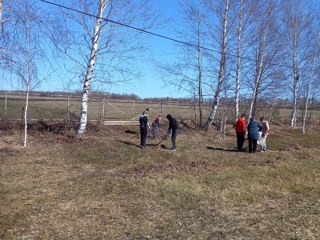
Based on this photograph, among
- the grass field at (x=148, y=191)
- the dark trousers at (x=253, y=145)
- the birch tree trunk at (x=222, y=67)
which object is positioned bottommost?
the grass field at (x=148, y=191)

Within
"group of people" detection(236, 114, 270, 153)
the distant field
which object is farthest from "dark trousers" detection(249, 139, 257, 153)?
the distant field

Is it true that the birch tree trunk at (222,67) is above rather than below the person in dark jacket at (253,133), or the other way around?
above

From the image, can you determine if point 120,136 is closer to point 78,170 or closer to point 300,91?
point 78,170

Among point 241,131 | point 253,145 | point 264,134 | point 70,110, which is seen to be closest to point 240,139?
point 241,131

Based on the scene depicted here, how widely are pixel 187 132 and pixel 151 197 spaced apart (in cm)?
1138

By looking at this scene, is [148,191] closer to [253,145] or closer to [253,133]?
[253,133]

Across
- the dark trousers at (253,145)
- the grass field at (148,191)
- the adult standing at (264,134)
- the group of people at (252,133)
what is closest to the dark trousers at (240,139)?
the group of people at (252,133)

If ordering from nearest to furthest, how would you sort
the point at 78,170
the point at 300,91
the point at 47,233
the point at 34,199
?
the point at 47,233, the point at 34,199, the point at 78,170, the point at 300,91

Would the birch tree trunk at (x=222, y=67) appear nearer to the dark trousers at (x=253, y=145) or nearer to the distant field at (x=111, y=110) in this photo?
the distant field at (x=111, y=110)

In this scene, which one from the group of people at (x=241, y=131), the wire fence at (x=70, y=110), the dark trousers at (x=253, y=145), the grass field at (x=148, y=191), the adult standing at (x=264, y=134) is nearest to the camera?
the grass field at (x=148, y=191)

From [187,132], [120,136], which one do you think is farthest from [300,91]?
[120,136]

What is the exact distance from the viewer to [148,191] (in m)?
8.42

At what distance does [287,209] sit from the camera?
757cm

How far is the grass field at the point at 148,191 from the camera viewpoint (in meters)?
6.09
